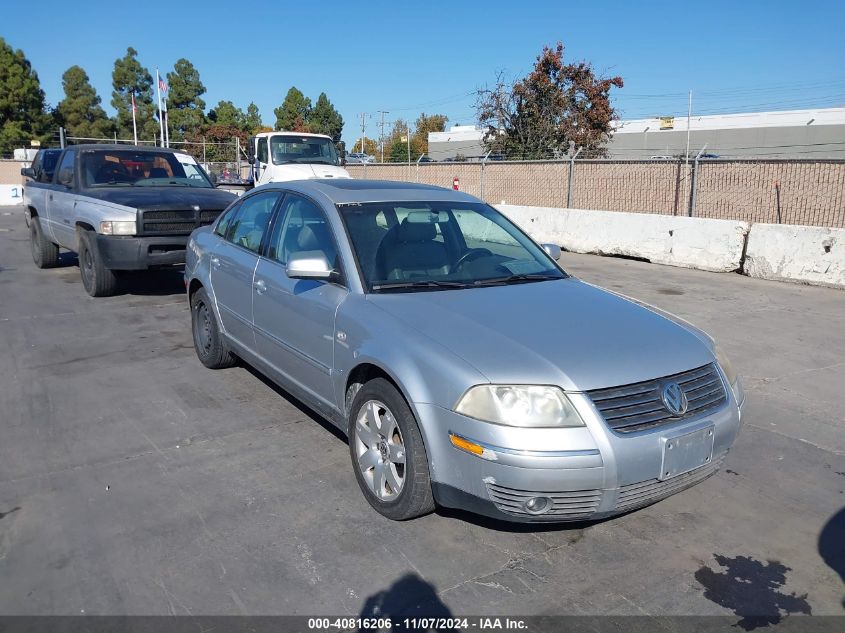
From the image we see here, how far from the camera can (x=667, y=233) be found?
12672 millimetres

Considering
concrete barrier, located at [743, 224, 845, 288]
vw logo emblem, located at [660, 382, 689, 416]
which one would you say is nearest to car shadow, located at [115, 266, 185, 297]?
vw logo emblem, located at [660, 382, 689, 416]

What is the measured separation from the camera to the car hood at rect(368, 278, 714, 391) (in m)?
3.19

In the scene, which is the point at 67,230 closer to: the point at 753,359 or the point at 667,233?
the point at 753,359

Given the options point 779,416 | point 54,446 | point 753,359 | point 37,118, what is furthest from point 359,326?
point 37,118

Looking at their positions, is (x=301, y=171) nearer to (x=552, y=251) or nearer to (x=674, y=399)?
(x=552, y=251)

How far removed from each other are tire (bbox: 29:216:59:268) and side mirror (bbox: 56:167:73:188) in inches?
63.0

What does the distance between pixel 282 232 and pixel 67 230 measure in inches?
249

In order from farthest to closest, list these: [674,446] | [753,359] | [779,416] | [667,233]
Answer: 1. [667,233]
2. [753,359]
3. [779,416]
4. [674,446]

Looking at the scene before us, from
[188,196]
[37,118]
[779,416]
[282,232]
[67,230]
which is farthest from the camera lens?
[37,118]

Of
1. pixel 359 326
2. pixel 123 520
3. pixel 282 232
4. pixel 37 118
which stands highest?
pixel 37 118

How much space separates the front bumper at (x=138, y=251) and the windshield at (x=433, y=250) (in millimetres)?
4930

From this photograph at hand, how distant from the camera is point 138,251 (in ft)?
28.0

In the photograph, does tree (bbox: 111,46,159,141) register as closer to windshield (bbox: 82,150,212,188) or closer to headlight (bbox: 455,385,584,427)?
windshield (bbox: 82,150,212,188)

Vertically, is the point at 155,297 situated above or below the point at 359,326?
below
